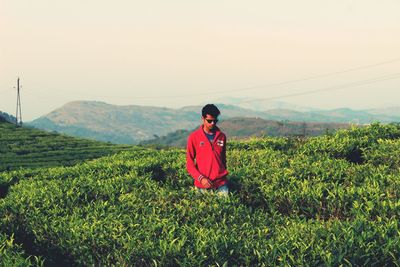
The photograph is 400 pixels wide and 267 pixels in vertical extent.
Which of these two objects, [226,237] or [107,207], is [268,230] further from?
[107,207]

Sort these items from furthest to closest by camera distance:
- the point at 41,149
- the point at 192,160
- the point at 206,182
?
the point at 41,149
the point at 192,160
the point at 206,182

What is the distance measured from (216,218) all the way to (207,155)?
1.39 meters

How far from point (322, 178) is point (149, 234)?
4746 mm

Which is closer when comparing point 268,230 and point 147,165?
point 268,230

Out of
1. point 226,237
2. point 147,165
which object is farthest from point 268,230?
point 147,165

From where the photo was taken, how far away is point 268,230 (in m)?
6.80

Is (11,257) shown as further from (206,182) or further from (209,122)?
(209,122)

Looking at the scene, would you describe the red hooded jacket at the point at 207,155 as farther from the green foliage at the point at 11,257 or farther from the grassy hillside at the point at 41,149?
the grassy hillside at the point at 41,149

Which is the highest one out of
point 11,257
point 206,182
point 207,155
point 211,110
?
point 211,110

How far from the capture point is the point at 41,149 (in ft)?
234

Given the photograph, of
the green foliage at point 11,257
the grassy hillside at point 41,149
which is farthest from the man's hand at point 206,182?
the grassy hillside at point 41,149

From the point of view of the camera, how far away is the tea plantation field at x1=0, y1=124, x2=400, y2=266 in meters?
5.87

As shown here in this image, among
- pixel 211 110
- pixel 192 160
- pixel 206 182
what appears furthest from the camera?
pixel 192 160

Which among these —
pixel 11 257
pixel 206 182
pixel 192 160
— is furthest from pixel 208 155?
pixel 11 257
